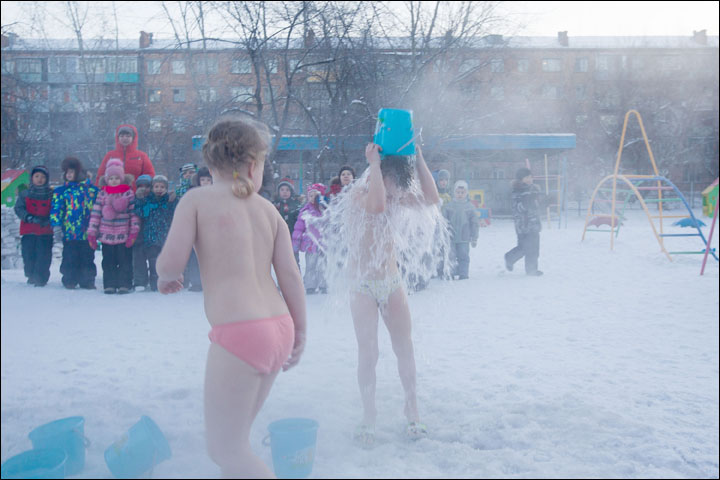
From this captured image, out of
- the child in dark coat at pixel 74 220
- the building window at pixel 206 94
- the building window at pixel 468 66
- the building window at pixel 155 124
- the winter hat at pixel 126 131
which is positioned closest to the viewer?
the child in dark coat at pixel 74 220

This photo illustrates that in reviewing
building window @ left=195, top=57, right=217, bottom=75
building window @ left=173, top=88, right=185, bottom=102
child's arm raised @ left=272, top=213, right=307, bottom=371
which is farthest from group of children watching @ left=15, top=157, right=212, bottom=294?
building window @ left=173, top=88, right=185, bottom=102

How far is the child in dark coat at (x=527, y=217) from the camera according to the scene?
8156 millimetres

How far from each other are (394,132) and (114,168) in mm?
4831

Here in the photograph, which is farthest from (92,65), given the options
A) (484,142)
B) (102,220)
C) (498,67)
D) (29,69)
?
(498,67)

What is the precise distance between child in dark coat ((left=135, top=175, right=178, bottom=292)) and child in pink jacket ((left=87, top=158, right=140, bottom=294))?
0.12 m

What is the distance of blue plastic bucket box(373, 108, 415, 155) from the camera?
2662mm

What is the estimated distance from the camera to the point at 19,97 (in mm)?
2578

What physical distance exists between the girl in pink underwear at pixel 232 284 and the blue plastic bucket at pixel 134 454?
2.59ft

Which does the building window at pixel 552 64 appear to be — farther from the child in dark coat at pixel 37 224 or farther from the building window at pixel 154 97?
the child in dark coat at pixel 37 224

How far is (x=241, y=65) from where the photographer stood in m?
10.6

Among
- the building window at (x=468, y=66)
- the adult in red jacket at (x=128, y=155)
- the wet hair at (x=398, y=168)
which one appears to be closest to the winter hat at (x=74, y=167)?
the adult in red jacket at (x=128, y=155)

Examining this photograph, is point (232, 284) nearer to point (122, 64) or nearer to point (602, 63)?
point (122, 64)

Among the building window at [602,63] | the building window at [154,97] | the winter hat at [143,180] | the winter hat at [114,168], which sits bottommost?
the winter hat at [143,180]

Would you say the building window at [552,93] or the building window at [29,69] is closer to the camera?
the building window at [29,69]
